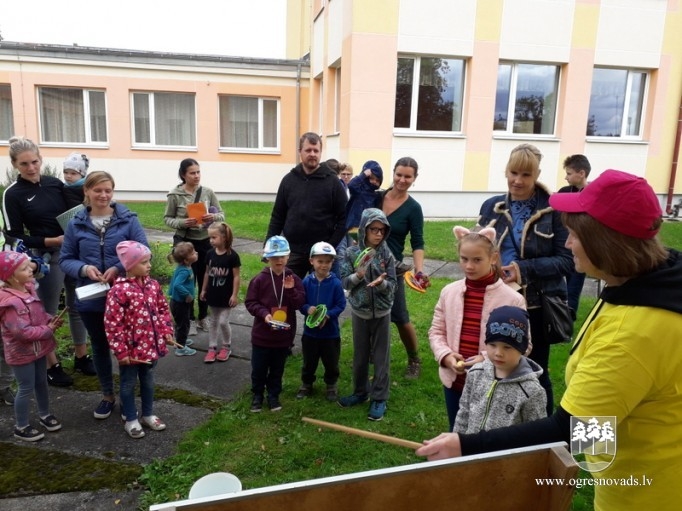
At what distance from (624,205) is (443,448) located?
0.92 meters

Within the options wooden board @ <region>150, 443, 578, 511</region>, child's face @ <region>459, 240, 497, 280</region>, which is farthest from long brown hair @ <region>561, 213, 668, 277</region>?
child's face @ <region>459, 240, 497, 280</region>

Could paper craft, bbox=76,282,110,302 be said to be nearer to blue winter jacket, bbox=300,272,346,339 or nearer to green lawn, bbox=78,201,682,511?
green lawn, bbox=78,201,682,511

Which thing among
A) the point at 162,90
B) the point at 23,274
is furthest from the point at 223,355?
the point at 162,90

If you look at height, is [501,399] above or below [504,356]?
below

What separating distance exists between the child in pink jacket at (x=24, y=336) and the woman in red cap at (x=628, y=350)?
340 centimetres

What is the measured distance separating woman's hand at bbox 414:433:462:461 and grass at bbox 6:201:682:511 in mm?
1791

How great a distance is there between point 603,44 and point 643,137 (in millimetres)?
2774

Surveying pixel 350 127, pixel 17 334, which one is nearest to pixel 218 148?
pixel 350 127

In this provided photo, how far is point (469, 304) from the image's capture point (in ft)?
9.12

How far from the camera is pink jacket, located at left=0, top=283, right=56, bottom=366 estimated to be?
11.2 feet

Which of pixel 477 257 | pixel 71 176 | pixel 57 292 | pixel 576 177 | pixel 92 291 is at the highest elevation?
pixel 576 177

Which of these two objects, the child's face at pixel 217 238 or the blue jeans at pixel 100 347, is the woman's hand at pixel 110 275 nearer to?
the blue jeans at pixel 100 347

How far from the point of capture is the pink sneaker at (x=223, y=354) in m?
4.95

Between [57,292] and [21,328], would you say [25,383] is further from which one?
[57,292]
